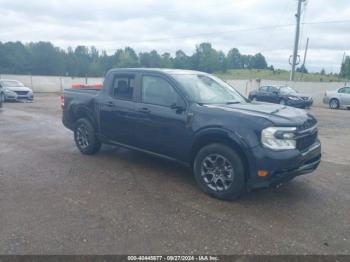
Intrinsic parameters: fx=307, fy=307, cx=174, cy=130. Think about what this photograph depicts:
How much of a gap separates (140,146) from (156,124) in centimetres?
61

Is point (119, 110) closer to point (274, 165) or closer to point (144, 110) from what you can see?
point (144, 110)

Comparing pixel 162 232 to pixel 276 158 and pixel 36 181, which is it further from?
pixel 36 181

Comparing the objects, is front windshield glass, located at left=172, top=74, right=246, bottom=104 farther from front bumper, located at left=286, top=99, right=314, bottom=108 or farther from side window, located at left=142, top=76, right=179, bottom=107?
front bumper, located at left=286, top=99, right=314, bottom=108

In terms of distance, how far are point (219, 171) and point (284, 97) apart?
54.1 ft

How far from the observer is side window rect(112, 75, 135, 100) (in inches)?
214

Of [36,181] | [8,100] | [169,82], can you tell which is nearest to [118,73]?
[169,82]

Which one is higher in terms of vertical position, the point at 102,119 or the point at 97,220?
the point at 102,119

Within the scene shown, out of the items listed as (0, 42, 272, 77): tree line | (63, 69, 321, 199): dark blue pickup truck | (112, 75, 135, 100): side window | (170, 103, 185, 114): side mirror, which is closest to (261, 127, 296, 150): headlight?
(63, 69, 321, 199): dark blue pickup truck

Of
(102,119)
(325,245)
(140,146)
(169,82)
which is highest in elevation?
(169,82)

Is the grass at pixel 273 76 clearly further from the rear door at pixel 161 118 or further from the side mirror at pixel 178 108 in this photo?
the side mirror at pixel 178 108

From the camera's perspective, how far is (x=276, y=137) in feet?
12.6

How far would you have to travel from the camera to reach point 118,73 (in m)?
5.77

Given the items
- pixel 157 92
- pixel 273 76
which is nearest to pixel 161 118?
pixel 157 92

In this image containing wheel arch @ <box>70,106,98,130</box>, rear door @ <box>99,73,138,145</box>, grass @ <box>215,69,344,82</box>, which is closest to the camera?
rear door @ <box>99,73,138,145</box>
